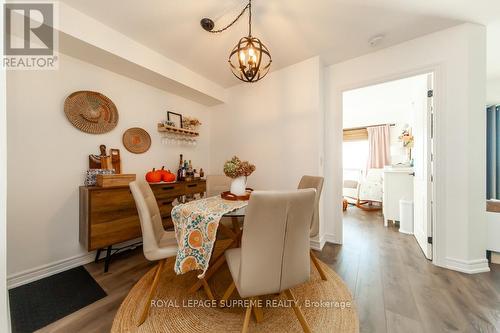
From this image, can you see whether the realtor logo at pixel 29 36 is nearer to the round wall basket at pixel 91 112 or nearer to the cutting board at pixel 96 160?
the round wall basket at pixel 91 112

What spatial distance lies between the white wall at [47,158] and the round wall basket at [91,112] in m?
0.06

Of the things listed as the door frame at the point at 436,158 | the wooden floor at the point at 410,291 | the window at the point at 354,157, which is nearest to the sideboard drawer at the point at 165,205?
the wooden floor at the point at 410,291

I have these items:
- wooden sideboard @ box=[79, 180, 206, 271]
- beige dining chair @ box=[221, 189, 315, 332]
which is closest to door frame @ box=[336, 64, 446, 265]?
beige dining chair @ box=[221, 189, 315, 332]

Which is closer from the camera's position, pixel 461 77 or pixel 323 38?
pixel 461 77

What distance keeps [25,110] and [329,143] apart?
3458 millimetres

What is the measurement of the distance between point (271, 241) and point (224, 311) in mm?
847

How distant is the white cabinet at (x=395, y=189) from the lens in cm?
321

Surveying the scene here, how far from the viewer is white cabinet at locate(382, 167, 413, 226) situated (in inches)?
126

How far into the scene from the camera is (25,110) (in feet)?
5.79

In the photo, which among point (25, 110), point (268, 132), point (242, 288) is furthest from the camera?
point (268, 132)

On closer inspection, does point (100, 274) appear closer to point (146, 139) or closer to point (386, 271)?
point (146, 139)

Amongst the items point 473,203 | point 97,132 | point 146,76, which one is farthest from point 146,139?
point 473,203

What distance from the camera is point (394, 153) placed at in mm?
4484

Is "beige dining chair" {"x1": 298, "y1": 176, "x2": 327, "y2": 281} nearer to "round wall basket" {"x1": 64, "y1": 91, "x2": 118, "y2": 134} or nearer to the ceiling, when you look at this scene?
the ceiling
